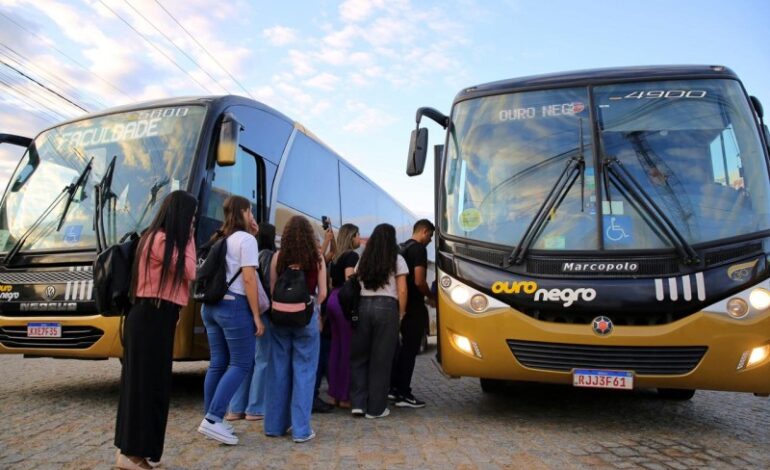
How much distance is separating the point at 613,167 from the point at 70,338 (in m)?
5.46

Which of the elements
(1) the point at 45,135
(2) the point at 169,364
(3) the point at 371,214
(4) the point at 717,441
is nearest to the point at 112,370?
(1) the point at 45,135

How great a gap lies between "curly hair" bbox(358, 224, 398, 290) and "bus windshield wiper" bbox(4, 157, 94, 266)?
11.1 feet

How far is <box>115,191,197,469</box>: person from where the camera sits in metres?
4.09

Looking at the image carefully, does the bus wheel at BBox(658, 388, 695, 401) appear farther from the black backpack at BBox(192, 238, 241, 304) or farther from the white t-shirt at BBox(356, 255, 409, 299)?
the black backpack at BBox(192, 238, 241, 304)

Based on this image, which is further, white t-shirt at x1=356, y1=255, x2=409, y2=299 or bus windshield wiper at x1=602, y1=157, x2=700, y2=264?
white t-shirt at x1=356, y1=255, x2=409, y2=299

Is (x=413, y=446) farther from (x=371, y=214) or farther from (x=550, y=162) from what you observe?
(x=371, y=214)

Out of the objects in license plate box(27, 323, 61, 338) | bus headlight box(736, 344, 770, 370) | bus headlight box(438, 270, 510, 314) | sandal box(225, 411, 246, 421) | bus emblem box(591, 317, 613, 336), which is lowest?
sandal box(225, 411, 246, 421)

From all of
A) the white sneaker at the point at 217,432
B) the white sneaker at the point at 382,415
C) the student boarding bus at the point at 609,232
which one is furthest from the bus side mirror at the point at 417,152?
the white sneaker at the point at 217,432

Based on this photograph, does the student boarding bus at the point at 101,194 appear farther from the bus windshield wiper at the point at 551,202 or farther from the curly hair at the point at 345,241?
the bus windshield wiper at the point at 551,202

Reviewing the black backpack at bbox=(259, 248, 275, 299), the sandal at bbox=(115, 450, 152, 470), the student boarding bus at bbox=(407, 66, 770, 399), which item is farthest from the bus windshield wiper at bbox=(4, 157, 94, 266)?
the student boarding bus at bbox=(407, 66, 770, 399)

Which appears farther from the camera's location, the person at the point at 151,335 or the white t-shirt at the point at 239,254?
the white t-shirt at the point at 239,254

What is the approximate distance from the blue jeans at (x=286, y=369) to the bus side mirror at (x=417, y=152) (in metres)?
2.16

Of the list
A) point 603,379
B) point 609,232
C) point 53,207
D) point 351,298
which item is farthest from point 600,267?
point 53,207

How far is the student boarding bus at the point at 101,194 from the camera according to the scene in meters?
6.62
